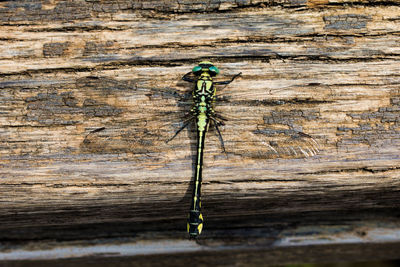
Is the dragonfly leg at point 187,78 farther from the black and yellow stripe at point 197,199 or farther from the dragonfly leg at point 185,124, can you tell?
the black and yellow stripe at point 197,199

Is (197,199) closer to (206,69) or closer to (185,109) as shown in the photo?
(185,109)

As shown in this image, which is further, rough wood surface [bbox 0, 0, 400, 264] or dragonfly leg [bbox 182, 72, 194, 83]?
dragonfly leg [bbox 182, 72, 194, 83]

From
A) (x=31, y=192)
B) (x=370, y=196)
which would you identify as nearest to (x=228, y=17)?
(x=370, y=196)

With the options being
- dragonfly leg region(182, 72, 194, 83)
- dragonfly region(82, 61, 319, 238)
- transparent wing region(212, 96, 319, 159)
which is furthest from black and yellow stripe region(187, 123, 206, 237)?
dragonfly leg region(182, 72, 194, 83)

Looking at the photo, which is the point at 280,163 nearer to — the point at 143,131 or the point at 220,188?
the point at 220,188

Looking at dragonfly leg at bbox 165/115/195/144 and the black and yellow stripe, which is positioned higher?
dragonfly leg at bbox 165/115/195/144

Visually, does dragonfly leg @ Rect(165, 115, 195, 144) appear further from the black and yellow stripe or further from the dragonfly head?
the dragonfly head
